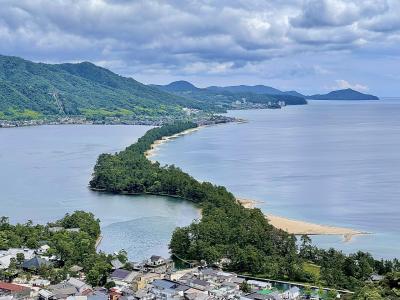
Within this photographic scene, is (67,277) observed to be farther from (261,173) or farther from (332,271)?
(261,173)

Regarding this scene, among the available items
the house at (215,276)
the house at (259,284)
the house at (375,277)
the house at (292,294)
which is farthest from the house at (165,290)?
the house at (375,277)

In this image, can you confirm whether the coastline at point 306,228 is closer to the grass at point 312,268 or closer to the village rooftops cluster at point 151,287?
the grass at point 312,268

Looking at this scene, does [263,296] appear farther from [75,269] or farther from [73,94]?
[73,94]

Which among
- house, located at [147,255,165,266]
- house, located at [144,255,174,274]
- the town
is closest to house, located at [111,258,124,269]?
the town

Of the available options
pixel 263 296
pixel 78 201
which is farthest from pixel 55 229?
pixel 263 296

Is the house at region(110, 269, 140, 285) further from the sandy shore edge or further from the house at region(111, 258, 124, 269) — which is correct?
the sandy shore edge
